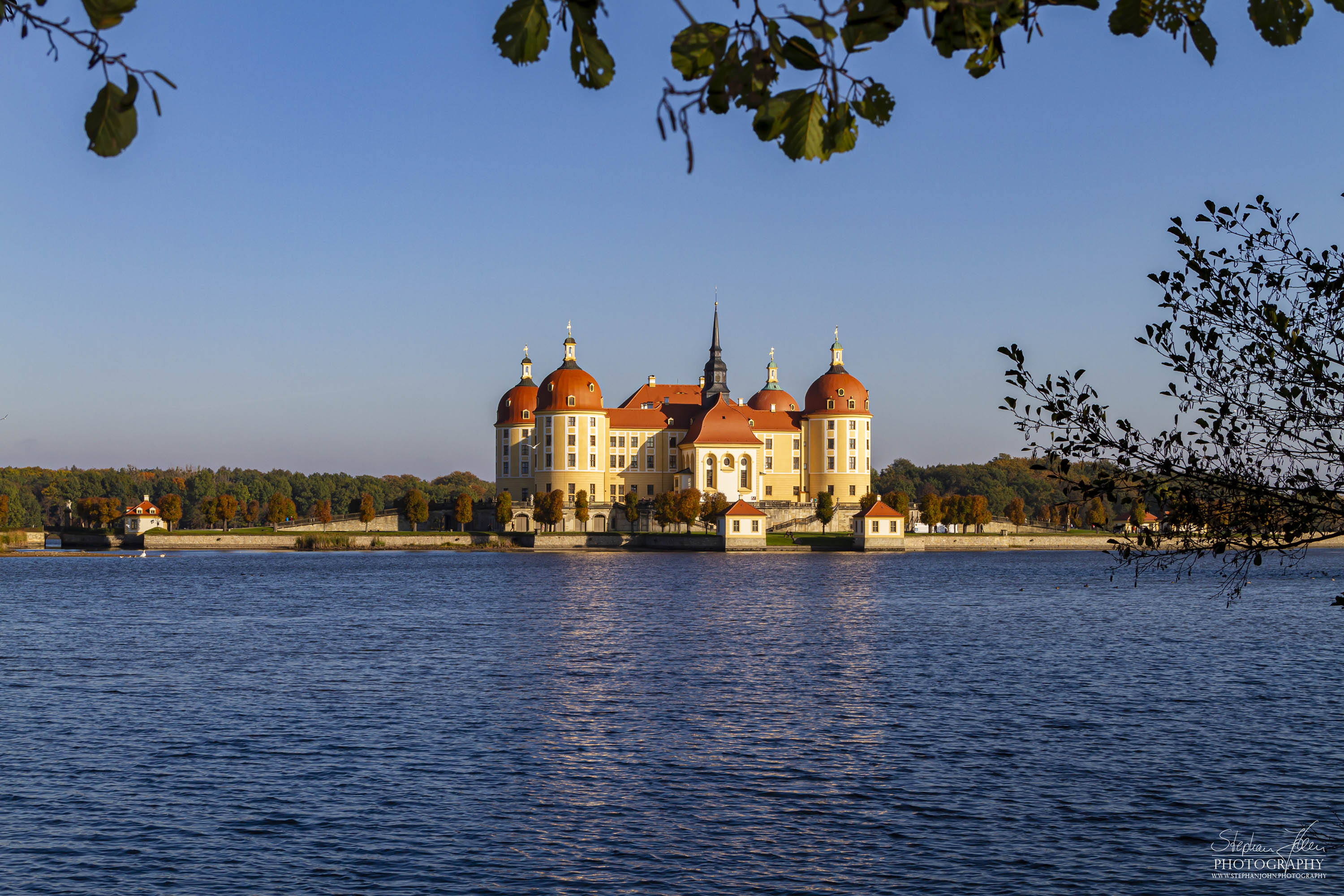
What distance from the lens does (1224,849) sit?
15.3 m

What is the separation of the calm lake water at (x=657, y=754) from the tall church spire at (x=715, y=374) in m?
84.2

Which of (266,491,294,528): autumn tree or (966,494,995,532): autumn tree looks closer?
(966,494,995,532): autumn tree

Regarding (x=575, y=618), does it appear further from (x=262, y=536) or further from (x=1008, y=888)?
(x=262, y=536)

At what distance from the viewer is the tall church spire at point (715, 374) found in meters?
130

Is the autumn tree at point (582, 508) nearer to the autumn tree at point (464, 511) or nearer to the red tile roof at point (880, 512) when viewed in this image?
the autumn tree at point (464, 511)

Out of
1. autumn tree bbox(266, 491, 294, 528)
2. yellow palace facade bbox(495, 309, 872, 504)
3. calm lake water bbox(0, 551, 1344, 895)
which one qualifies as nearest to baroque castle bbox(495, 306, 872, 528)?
yellow palace facade bbox(495, 309, 872, 504)

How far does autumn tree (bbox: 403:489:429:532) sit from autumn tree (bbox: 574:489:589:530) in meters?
15.6

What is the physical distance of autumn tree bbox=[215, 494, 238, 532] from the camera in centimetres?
12381

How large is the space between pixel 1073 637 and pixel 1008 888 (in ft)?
95.2

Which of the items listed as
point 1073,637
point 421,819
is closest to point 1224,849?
point 421,819

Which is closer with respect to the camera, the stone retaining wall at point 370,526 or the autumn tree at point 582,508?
the autumn tree at point 582,508

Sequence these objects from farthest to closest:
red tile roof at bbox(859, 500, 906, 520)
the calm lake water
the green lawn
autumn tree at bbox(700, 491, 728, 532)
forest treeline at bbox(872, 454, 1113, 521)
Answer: forest treeline at bbox(872, 454, 1113, 521) → autumn tree at bbox(700, 491, 728, 532) → the green lawn → red tile roof at bbox(859, 500, 906, 520) → the calm lake water

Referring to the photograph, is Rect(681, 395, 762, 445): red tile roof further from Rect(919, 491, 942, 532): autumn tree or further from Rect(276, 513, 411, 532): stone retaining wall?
Rect(276, 513, 411, 532): stone retaining wall

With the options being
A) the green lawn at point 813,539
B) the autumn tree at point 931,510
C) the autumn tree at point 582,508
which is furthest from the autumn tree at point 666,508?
the autumn tree at point 931,510
